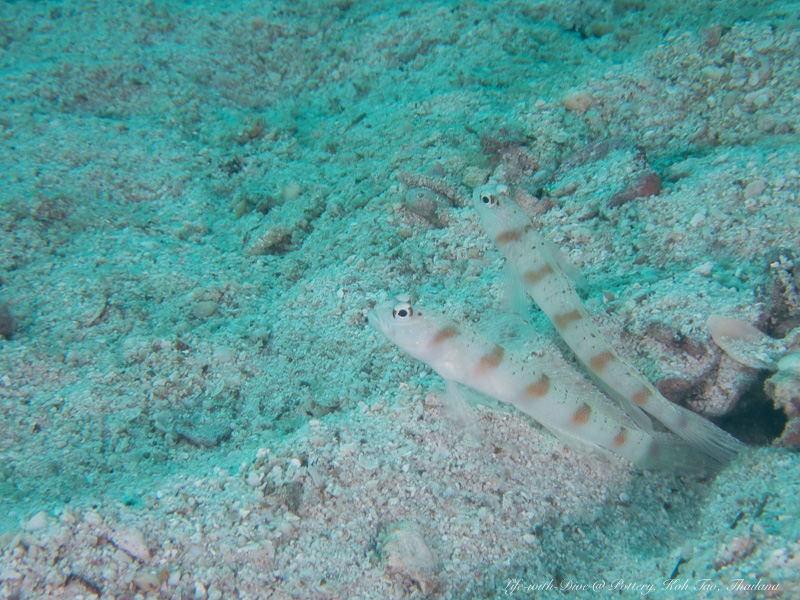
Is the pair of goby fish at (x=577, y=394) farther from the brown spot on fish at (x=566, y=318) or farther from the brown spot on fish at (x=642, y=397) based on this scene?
the brown spot on fish at (x=566, y=318)

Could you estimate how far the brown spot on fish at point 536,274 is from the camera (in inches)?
108

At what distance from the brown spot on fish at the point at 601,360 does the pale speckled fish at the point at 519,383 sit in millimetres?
151

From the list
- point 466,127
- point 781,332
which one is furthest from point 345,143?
point 781,332

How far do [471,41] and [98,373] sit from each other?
4696 mm

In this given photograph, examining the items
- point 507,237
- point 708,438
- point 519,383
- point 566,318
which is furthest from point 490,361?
point 708,438

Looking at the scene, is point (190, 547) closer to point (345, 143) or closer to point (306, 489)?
point (306, 489)

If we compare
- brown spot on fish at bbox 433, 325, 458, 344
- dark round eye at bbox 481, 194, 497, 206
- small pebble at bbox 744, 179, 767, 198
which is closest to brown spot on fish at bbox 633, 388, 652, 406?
brown spot on fish at bbox 433, 325, 458, 344

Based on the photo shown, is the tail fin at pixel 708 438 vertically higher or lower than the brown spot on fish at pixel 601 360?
lower

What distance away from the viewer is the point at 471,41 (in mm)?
5168

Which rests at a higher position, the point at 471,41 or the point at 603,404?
the point at 471,41

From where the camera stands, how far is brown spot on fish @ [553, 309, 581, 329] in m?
2.55

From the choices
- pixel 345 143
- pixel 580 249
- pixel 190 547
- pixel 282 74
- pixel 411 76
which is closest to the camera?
pixel 190 547

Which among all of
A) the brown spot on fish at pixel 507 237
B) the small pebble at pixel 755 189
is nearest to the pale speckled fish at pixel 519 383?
the brown spot on fish at pixel 507 237

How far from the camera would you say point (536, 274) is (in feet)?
9.07
